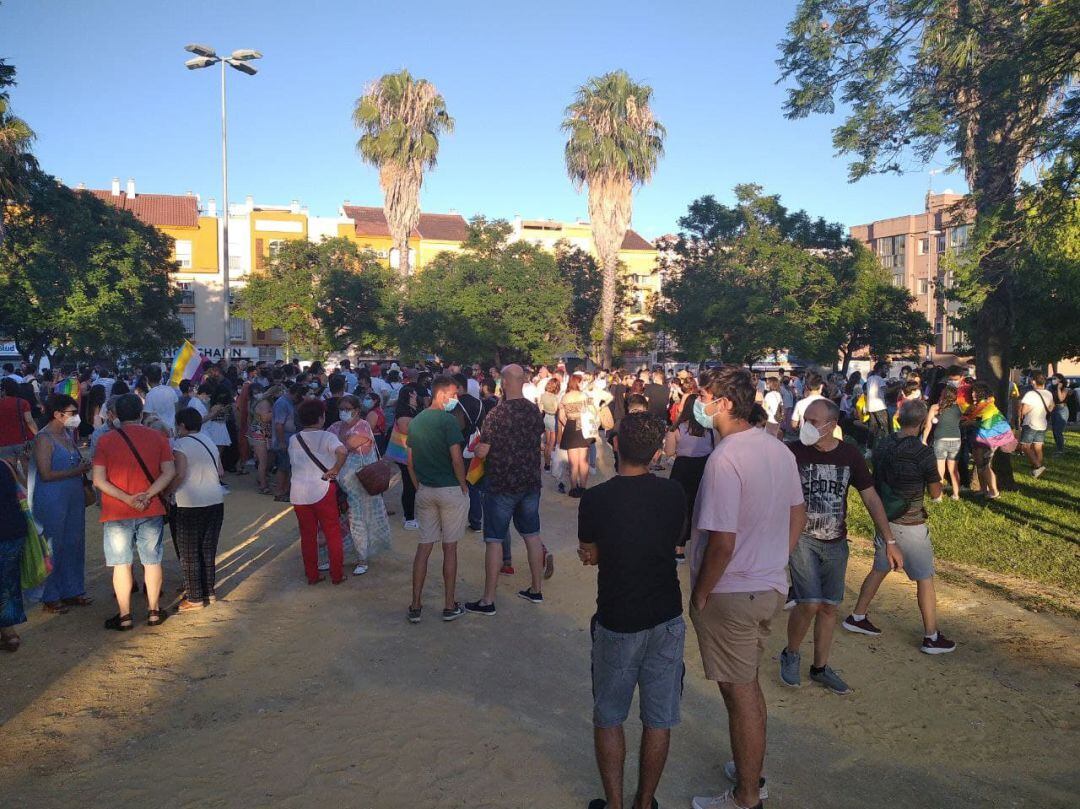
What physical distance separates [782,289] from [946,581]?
80.6ft

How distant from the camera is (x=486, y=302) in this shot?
109 feet

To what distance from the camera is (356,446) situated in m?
8.05

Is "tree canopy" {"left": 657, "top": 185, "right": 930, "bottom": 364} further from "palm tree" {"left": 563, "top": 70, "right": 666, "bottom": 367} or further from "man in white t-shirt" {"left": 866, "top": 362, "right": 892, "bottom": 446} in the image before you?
"man in white t-shirt" {"left": 866, "top": 362, "right": 892, "bottom": 446}

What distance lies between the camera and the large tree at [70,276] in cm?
2905

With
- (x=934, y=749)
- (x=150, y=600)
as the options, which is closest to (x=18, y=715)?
(x=150, y=600)

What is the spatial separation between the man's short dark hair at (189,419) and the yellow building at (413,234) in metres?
50.3

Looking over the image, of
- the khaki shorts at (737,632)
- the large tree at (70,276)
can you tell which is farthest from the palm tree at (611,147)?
the khaki shorts at (737,632)

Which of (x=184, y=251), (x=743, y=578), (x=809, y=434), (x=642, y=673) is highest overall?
(x=184, y=251)

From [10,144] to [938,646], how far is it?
68.1ft

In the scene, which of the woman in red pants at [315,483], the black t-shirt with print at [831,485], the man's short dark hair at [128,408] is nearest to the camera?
the black t-shirt with print at [831,485]

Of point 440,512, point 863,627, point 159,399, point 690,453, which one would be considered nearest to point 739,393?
point 440,512

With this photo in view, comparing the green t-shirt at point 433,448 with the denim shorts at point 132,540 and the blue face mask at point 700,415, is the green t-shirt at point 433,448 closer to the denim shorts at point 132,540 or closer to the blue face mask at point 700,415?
the denim shorts at point 132,540

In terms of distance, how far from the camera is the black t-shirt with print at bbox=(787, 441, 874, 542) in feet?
16.4

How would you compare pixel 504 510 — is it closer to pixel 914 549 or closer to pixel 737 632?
pixel 914 549
